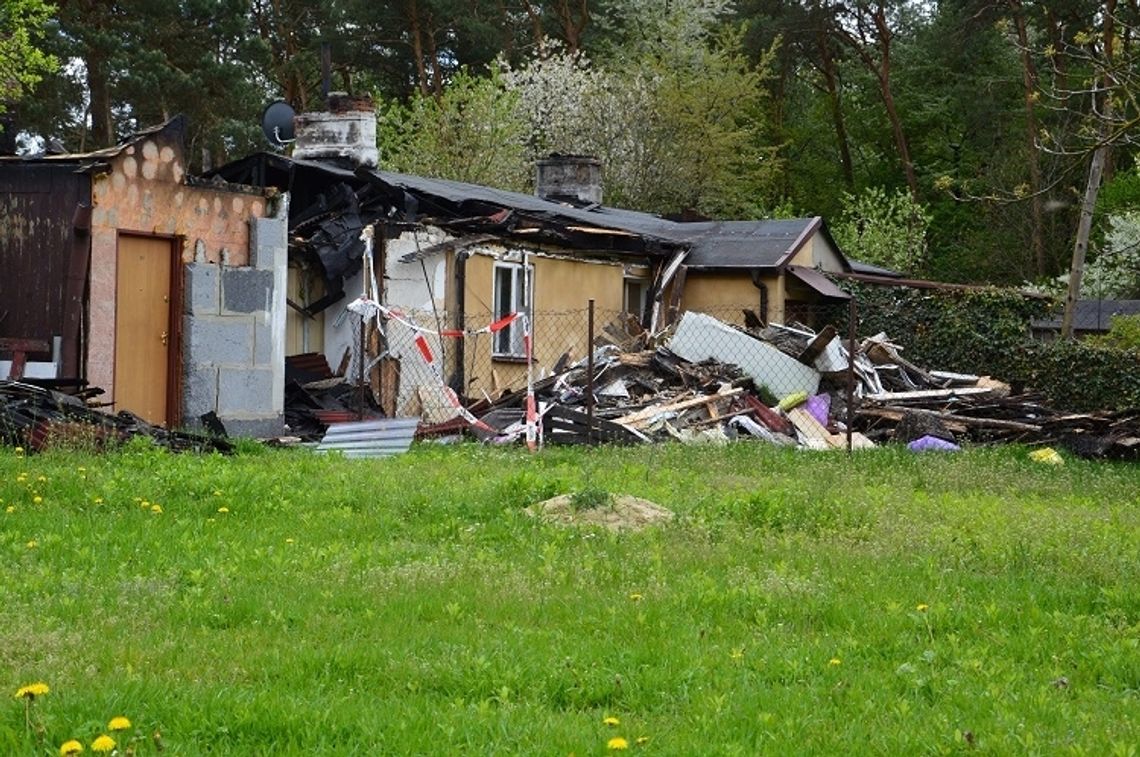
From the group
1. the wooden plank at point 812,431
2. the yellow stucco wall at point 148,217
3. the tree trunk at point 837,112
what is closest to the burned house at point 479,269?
the yellow stucco wall at point 148,217

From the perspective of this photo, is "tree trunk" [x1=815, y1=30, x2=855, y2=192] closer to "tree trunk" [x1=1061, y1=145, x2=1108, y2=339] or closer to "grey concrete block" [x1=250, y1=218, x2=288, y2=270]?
"tree trunk" [x1=1061, y1=145, x2=1108, y2=339]

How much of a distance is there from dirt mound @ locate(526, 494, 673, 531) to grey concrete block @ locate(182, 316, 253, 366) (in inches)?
300

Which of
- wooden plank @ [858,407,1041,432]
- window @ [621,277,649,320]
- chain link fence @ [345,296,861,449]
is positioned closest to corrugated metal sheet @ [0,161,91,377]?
chain link fence @ [345,296,861,449]

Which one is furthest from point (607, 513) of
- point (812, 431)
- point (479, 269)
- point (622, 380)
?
point (479, 269)

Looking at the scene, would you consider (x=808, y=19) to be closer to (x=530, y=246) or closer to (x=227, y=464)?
(x=530, y=246)

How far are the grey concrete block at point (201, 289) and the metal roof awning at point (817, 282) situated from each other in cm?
1221

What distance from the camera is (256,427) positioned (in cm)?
1789

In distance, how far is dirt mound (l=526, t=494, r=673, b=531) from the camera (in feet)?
33.2

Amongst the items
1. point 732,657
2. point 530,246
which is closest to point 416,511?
point 732,657

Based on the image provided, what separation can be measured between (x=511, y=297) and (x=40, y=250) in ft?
28.2

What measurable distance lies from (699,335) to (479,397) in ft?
10.8

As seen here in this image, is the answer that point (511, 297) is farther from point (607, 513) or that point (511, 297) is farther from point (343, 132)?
point (607, 513)

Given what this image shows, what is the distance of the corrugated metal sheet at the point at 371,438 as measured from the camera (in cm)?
1619

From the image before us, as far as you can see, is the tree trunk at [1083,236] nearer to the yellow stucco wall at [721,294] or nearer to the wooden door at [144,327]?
the yellow stucco wall at [721,294]
